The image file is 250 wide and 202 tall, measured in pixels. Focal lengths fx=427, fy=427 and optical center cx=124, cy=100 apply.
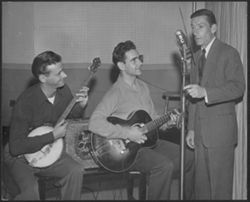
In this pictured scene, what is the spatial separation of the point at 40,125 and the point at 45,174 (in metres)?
0.24

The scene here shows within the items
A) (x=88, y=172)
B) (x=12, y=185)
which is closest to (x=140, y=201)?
(x=88, y=172)

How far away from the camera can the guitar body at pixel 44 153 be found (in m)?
2.01

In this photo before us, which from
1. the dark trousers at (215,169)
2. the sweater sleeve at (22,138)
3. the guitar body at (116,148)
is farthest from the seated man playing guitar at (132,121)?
the sweater sleeve at (22,138)

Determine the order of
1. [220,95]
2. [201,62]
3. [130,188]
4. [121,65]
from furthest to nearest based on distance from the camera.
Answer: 1. [130,188]
2. [121,65]
3. [201,62]
4. [220,95]

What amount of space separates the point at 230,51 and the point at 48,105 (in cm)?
91

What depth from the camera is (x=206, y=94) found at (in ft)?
6.48

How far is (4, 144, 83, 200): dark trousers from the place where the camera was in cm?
196

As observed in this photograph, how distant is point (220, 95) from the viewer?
198 cm

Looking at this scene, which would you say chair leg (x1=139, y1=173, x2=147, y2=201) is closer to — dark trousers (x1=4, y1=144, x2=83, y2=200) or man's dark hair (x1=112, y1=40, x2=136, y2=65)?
dark trousers (x1=4, y1=144, x2=83, y2=200)

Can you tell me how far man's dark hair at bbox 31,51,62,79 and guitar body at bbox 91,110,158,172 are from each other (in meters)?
0.39

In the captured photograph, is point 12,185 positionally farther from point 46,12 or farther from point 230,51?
point 230,51

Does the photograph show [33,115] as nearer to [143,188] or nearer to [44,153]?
[44,153]

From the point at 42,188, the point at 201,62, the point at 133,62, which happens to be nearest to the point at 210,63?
the point at 201,62

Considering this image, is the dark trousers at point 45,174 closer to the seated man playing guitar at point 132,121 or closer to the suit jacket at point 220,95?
the seated man playing guitar at point 132,121
